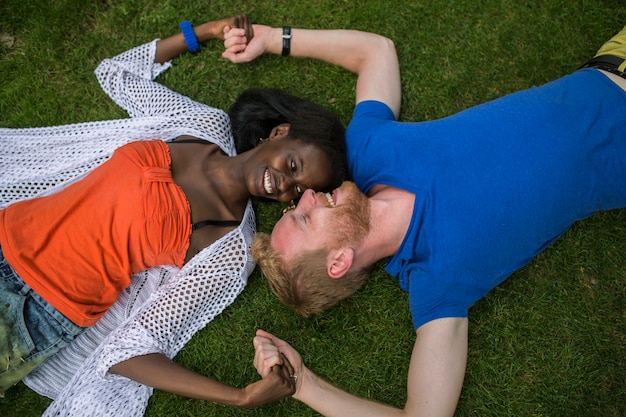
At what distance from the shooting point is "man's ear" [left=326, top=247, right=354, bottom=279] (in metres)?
3.30

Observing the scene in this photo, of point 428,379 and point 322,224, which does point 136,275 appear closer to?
point 322,224

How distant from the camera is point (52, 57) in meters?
4.46

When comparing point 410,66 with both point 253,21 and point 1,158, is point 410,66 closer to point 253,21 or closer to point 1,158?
point 253,21

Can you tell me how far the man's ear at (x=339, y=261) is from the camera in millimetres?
3299

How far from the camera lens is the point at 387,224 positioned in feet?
11.3

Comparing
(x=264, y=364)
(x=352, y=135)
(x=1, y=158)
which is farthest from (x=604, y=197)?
(x=1, y=158)

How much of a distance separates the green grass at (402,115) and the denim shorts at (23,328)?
2.03ft

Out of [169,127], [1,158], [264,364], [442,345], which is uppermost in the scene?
[169,127]

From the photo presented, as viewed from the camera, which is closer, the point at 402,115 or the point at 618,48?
the point at 618,48

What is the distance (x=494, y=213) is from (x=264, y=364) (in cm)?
190

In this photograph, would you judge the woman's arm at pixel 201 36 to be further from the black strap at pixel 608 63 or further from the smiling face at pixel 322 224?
the black strap at pixel 608 63

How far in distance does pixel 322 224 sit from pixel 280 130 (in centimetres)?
103

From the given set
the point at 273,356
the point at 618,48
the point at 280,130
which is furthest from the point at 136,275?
the point at 618,48

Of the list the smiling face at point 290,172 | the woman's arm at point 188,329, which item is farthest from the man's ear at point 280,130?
the woman's arm at point 188,329
